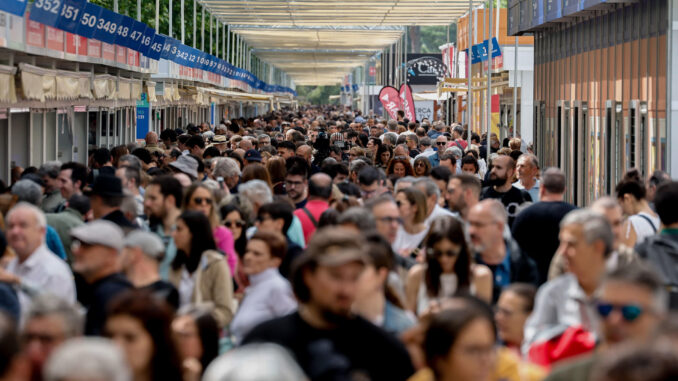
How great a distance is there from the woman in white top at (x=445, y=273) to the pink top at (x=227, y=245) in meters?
2.01

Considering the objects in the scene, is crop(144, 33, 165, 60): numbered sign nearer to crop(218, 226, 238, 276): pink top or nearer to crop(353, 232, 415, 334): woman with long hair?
crop(218, 226, 238, 276): pink top

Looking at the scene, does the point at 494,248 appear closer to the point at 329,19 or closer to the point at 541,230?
A: the point at 541,230

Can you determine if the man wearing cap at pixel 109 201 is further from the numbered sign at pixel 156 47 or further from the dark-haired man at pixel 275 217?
the numbered sign at pixel 156 47

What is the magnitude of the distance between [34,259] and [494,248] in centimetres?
274

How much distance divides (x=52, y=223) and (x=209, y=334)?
4.06 meters

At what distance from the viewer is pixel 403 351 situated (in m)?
5.36

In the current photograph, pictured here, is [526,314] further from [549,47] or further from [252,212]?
[549,47]

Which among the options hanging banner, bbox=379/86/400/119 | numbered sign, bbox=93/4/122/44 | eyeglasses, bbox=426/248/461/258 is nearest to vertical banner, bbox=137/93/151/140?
numbered sign, bbox=93/4/122/44

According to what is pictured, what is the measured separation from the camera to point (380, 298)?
6.62m

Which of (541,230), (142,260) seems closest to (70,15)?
(541,230)

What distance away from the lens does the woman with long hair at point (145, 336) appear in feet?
17.2

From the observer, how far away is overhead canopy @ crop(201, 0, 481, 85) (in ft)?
145

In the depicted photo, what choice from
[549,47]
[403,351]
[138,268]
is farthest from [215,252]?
[549,47]

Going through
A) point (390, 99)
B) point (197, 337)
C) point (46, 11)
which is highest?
point (46, 11)
